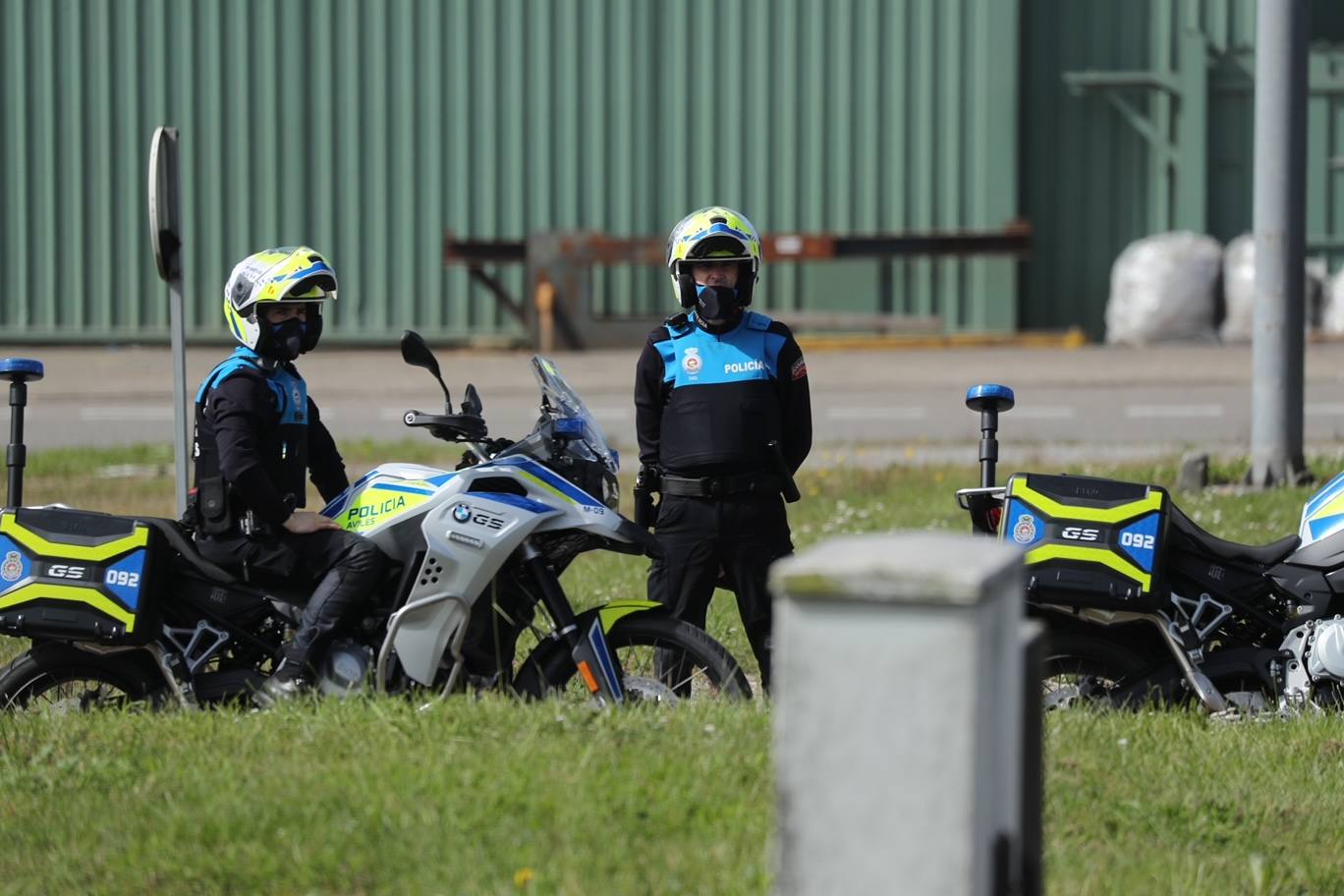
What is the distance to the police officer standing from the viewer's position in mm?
6281

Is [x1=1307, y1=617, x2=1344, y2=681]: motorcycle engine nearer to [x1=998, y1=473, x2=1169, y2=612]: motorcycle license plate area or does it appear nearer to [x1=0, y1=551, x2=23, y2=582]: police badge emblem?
[x1=998, y1=473, x2=1169, y2=612]: motorcycle license plate area

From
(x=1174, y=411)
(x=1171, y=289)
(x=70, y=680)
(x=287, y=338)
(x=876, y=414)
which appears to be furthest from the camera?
(x=1171, y=289)

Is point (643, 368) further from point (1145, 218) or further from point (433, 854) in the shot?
point (1145, 218)

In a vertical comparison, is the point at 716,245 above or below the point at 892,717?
above

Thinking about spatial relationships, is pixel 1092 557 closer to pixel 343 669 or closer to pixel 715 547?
pixel 715 547

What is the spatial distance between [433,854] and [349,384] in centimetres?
1498

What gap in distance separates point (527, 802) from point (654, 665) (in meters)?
1.36

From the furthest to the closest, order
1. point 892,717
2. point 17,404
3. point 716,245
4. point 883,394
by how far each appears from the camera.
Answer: point 883,394 → point 17,404 → point 716,245 → point 892,717

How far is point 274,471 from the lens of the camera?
5.99 meters

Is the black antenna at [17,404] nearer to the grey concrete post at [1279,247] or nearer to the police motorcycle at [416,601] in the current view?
the police motorcycle at [416,601]

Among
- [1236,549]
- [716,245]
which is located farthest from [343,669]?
[1236,549]

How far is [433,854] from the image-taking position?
4.21 meters

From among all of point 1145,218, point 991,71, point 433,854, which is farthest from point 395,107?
point 433,854

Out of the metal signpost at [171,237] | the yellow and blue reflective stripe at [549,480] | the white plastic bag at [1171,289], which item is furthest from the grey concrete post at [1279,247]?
the white plastic bag at [1171,289]
